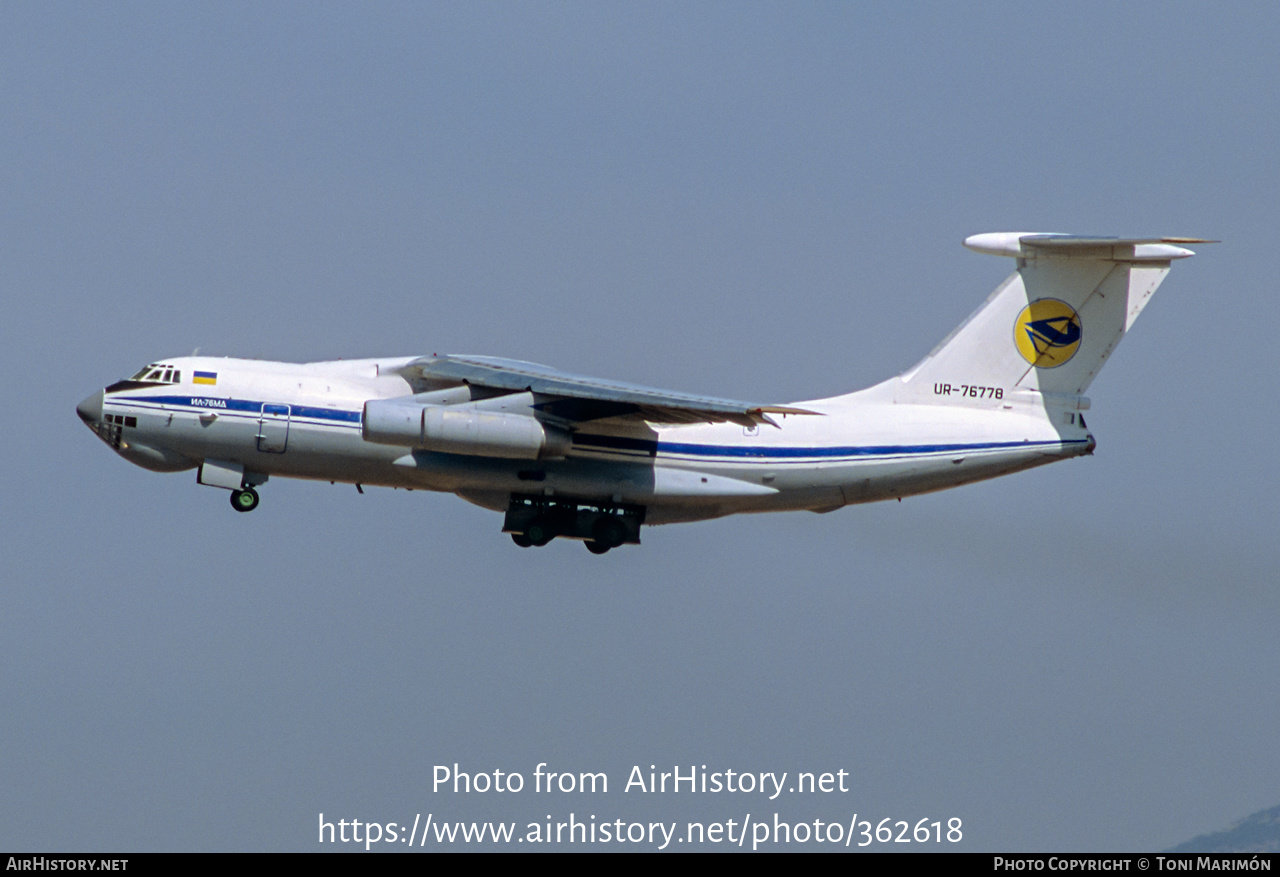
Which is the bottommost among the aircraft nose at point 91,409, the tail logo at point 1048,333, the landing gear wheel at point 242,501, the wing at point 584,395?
the landing gear wheel at point 242,501

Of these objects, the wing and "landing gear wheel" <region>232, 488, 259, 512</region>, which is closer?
the wing

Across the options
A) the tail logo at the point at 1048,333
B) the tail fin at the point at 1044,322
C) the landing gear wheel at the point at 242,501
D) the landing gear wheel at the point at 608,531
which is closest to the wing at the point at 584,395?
the landing gear wheel at the point at 608,531

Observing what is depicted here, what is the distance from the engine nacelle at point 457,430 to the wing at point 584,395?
27 centimetres

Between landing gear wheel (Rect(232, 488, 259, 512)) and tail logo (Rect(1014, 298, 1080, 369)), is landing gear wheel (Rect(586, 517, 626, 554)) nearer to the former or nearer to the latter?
landing gear wheel (Rect(232, 488, 259, 512))

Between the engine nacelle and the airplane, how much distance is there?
0.05 feet

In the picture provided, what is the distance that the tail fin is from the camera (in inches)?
605

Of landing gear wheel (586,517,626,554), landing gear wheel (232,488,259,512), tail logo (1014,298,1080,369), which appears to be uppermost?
tail logo (1014,298,1080,369)

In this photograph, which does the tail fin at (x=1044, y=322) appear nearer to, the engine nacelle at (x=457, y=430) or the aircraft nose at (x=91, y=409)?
the engine nacelle at (x=457, y=430)

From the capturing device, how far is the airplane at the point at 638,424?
47.8ft

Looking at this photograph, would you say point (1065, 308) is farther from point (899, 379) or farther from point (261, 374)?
point (261, 374)

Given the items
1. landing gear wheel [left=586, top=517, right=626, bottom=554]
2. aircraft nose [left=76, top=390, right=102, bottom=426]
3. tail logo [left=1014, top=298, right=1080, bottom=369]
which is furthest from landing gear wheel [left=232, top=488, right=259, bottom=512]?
tail logo [left=1014, top=298, right=1080, bottom=369]

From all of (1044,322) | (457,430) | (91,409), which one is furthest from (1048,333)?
(91,409)
